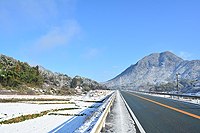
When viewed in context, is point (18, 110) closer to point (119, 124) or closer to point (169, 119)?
point (119, 124)

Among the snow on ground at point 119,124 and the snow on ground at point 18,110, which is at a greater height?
the snow on ground at point 119,124

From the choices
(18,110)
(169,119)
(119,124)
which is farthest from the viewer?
(18,110)

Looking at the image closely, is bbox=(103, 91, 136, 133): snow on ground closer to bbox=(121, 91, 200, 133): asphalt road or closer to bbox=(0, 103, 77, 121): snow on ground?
bbox=(121, 91, 200, 133): asphalt road

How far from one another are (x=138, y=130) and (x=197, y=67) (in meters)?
189

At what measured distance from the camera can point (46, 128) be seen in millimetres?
6730

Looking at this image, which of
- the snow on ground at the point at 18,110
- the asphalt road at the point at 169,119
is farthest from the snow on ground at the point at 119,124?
the snow on ground at the point at 18,110

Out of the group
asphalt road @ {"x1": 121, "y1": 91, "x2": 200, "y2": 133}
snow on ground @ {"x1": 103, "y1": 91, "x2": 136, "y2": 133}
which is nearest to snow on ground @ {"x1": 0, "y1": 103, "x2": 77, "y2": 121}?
snow on ground @ {"x1": 103, "y1": 91, "x2": 136, "y2": 133}

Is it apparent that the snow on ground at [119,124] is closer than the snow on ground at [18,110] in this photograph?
Yes

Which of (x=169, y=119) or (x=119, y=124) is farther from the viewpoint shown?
(x=169, y=119)

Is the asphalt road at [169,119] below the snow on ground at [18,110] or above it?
above

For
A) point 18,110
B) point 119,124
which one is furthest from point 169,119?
point 18,110

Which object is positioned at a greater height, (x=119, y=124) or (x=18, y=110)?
(x=119, y=124)

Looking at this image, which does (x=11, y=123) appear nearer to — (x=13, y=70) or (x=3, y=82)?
(x=3, y=82)

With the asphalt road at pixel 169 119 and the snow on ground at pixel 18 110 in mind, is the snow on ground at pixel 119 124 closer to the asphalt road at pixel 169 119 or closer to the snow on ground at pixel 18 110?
the asphalt road at pixel 169 119
